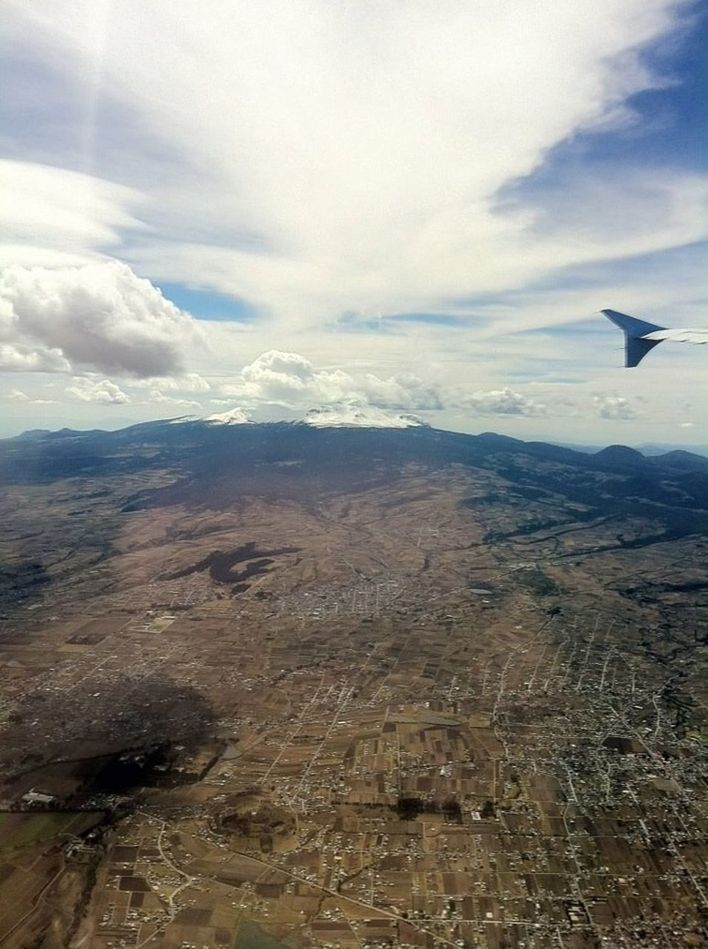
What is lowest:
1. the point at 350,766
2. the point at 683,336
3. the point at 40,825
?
the point at 350,766

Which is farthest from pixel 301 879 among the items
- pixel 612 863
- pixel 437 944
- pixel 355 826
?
pixel 612 863

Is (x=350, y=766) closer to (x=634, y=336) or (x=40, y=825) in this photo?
(x=40, y=825)

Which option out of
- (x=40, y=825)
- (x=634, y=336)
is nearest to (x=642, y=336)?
(x=634, y=336)

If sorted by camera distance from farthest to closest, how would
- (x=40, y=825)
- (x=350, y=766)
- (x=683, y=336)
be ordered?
(x=350, y=766) < (x=40, y=825) < (x=683, y=336)

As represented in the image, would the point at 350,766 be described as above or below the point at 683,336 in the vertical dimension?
below

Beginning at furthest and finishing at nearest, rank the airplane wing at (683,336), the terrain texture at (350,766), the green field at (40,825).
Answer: the green field at (40,825) → the terrain texture at (350,766) → the airplane wing at (683,336)

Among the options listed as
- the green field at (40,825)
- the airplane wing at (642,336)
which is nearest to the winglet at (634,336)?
the airplane wing at (642,336)

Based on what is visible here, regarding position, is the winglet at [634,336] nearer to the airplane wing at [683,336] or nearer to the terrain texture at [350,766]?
the airplane wing at [683,336]
